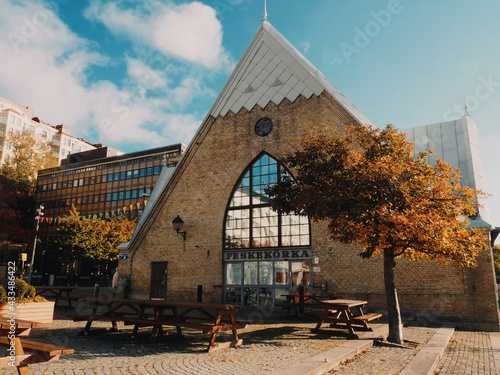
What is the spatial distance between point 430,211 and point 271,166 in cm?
987

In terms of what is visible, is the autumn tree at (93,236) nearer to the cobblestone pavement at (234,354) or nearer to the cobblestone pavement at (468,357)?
the cobblestone pavement at (234,354)

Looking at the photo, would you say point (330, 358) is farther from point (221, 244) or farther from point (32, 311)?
point (221, 244)

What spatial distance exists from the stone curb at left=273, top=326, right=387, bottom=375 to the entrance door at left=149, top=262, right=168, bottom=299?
1236cm

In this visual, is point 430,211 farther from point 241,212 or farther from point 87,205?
point 87,205

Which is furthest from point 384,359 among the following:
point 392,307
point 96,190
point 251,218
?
point 96,190

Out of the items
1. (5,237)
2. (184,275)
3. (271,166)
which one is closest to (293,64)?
(271,166)

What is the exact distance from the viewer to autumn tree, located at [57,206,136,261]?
42.9 metres

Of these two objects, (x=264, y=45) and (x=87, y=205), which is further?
(x=87, y=205)

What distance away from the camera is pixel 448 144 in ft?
60.6

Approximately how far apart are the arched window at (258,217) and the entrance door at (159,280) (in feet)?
12.1

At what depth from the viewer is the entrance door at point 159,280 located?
19781 millimetres

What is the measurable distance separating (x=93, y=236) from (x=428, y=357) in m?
41.4

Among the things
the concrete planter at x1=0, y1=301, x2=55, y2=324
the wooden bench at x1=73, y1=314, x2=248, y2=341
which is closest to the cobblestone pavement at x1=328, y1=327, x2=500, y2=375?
the wooden bench at x1=73, y1=314, x2=248, y2=341

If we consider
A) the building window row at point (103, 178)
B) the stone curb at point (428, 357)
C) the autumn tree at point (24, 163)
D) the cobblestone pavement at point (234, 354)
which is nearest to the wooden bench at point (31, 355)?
the cobblestone pavement at point (234, 354)
